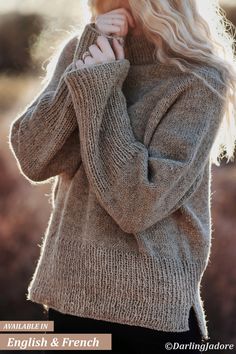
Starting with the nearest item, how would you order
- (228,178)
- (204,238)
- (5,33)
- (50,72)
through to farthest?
(204,238) → (50,72) → (228,178) → (5,33)

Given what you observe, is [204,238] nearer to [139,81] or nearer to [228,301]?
[139,81]

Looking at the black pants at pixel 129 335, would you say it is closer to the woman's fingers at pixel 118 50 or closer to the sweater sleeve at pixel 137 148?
the sweater sleeve at pixel 137 148

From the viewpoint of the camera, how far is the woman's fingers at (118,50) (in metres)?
2.12

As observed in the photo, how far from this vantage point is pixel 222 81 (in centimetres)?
203

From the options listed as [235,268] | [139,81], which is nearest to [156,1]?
[139,81]

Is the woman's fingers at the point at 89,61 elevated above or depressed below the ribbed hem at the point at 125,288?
above

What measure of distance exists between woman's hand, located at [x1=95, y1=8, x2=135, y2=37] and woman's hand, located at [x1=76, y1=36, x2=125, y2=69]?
0.09 ft

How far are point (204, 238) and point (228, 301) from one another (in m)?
2.41

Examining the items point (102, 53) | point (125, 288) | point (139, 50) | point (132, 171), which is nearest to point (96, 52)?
point (102, 53)

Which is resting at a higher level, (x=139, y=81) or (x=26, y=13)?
(x=139, y=81)

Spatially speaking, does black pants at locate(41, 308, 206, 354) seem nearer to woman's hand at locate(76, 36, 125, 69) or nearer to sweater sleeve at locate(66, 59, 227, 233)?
sweater sleeve at locate(66, 59, 227, 233)

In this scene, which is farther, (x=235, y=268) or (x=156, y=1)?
(x=235, y=268)

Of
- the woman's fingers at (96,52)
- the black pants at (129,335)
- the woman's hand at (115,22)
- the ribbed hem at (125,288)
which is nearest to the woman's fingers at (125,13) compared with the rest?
the woman's hand at (115,22)

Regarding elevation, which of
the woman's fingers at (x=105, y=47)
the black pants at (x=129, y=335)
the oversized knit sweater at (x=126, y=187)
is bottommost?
the black pants at (x=129, y=335)
